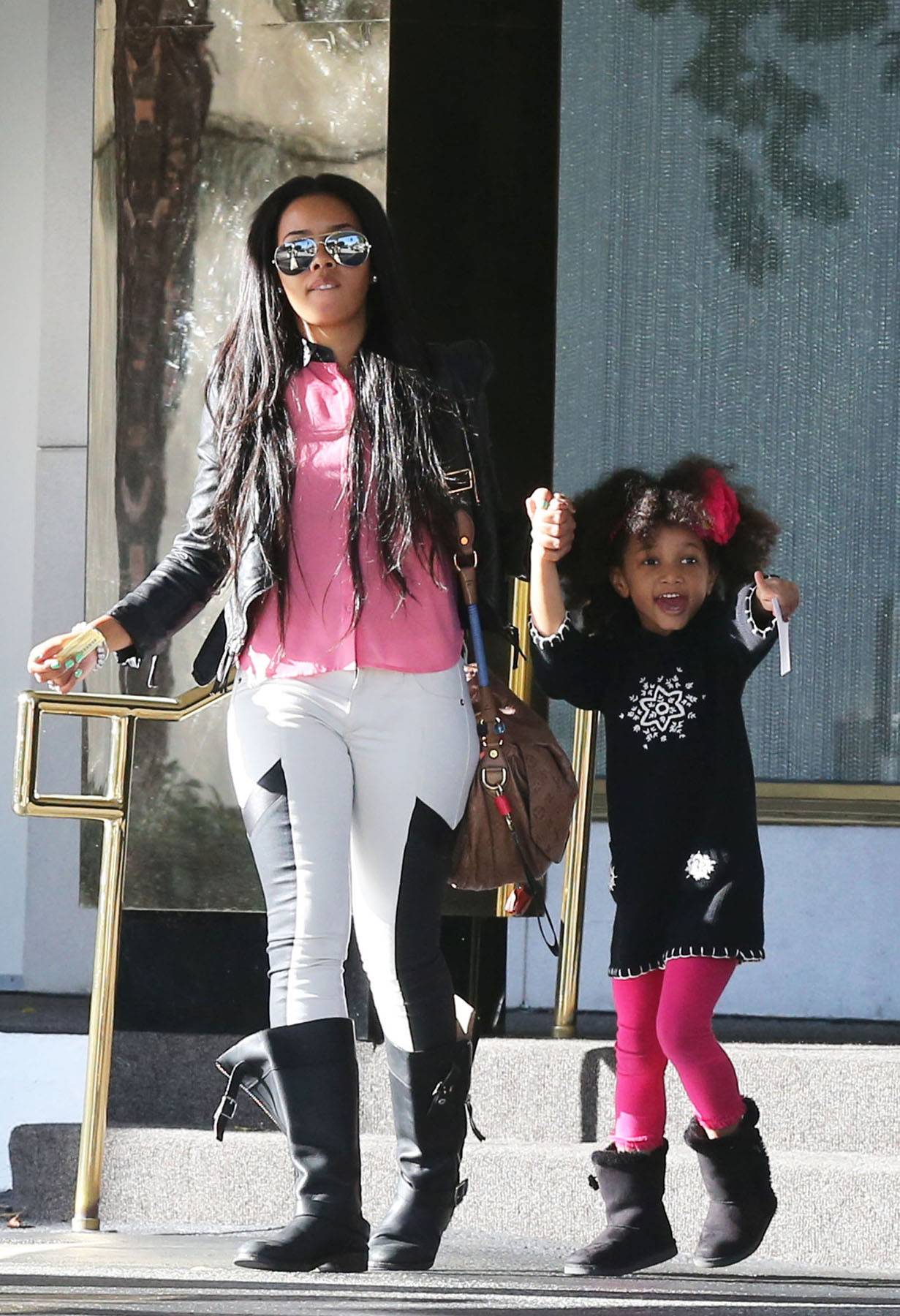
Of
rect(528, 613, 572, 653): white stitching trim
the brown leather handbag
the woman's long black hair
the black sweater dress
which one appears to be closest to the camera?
the woman's long black hair

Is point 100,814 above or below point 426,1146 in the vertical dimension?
above

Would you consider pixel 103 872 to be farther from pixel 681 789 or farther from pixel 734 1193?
pixel 734 1193

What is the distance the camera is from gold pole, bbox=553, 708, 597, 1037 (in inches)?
185

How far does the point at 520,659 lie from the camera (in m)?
4.75

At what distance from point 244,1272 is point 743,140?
3.88m

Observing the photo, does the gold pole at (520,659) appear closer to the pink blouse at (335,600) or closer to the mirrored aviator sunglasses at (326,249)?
the pink blouse at (335,600)

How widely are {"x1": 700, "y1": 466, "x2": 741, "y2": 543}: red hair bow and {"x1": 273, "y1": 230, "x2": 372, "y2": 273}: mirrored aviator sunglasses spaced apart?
2.69 ft

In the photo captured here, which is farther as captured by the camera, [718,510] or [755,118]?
[755,118]

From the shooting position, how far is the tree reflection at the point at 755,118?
5.92 meters

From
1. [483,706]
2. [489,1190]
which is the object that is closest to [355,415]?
[483,706]

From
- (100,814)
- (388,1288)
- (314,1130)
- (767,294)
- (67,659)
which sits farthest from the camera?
(767,294)

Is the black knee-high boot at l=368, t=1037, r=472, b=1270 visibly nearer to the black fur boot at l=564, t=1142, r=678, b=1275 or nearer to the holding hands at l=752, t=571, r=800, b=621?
the black fur boot at l=564, t=1142, r=678, b=1275

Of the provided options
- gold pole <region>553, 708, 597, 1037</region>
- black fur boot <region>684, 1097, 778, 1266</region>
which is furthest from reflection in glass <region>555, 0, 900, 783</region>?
black fur boot <region>684, 1097, 778, 1266</region>

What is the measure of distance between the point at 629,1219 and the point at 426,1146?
1.54ft
